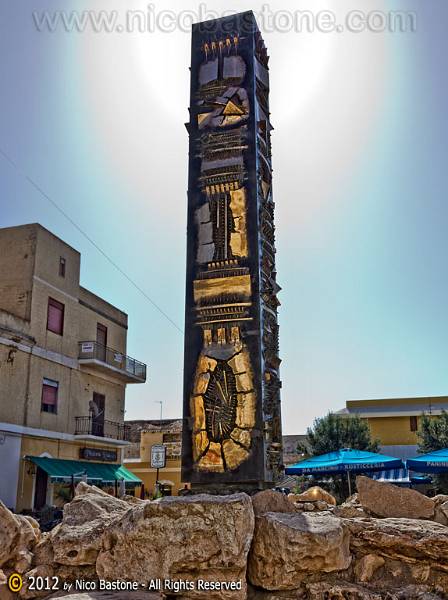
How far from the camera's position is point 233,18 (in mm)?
8992

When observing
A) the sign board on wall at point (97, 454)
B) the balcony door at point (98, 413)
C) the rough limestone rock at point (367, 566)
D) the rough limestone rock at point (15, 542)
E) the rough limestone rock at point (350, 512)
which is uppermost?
the balcony door at point (98, 413)

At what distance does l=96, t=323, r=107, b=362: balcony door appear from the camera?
22928 mm

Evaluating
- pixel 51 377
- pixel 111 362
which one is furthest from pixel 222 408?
pixel 111 362

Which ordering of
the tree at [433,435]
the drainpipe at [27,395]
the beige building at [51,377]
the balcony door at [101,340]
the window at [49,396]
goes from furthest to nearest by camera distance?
the balcony door at [101,340]
the tree at [433,435]
the window at [49,396]
the drainpipe at [27,395]
the beige building at [51,377]

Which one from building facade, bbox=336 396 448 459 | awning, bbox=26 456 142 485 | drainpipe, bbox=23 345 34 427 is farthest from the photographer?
building facade, bbox=336 396 448 459

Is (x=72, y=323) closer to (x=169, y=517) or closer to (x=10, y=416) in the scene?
(x=10, y=416)

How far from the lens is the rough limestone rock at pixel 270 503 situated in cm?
586

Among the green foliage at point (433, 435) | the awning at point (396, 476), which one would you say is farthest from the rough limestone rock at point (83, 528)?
the green foliage at point (433, 435)

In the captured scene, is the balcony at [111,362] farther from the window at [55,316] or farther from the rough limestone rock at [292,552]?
the rough limestone rock at [292,552]

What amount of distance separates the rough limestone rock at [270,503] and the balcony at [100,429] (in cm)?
1603

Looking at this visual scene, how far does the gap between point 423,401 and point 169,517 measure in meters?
24.9

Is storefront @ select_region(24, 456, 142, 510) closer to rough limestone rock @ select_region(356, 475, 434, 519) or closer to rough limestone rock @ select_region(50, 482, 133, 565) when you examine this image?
rough limestone rock @ select_region(50, 482, 133, 565)

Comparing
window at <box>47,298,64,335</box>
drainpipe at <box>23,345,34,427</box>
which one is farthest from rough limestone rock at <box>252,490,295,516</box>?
window at <box>47,298,64,335</box>

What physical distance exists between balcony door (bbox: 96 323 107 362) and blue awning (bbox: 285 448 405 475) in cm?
1132
